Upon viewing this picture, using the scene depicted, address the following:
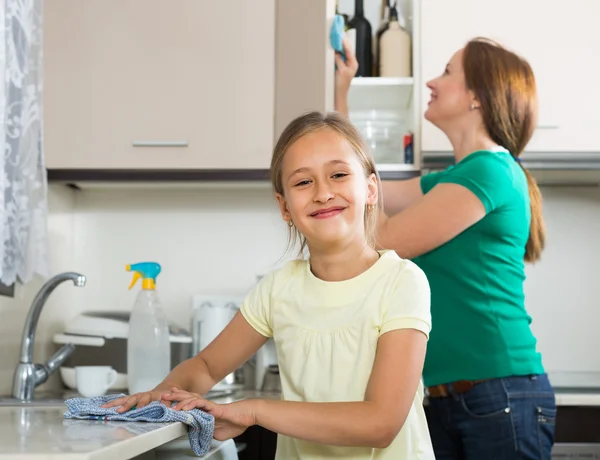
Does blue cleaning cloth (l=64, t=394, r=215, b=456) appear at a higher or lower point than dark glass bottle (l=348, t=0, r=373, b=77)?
lower

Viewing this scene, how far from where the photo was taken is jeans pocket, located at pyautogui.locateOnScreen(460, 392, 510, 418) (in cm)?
155

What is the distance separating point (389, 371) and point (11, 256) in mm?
1063

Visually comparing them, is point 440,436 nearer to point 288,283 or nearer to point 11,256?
point 288,283

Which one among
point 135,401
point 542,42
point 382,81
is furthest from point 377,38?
point 135,401

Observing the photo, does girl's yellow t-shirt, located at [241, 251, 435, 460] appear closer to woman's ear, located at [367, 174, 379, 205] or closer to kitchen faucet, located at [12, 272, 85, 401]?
woman's ear, located at [367, 174, 379, 205]

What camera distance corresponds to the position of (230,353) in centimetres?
125

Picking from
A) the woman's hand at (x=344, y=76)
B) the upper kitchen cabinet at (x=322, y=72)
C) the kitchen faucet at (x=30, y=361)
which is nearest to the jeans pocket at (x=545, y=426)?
the upper kitchen cabinet at (x=322, y=72)

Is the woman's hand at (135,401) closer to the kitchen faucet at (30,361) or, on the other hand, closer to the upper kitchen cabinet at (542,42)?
the kitchen faucet at (30,361)

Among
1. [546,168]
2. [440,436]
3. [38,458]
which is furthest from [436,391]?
[38,458]

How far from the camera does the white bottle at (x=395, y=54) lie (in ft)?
7.58

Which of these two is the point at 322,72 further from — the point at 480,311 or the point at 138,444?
the point at 138,444

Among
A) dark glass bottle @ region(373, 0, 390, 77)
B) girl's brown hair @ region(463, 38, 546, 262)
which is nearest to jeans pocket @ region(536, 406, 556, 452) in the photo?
girl's brown hair @ region(463, 38, 546, 262)

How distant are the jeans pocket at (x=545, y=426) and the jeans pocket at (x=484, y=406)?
67mm

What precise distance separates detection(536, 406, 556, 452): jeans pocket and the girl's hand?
0.70m
